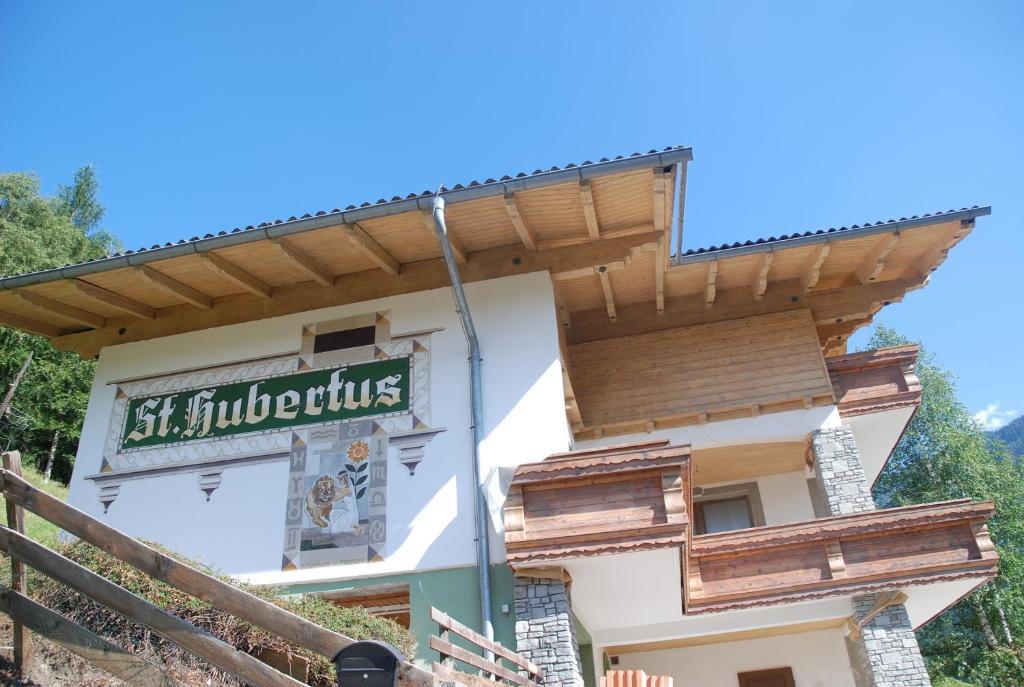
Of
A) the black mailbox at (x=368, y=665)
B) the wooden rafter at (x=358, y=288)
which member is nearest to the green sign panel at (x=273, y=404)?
the wooden rafter at (x=358, y=288)

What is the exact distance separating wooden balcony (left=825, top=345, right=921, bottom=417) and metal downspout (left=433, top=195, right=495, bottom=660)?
622cm

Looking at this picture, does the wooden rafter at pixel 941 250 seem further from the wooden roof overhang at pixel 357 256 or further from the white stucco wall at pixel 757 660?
the white stucco wall at pixel 757 660

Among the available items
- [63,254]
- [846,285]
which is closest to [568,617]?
[846,285]

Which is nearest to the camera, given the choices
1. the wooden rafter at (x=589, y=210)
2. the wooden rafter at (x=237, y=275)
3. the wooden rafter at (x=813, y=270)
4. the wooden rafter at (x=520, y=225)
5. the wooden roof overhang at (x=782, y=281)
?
the wooden rafter at (x=589, y=210)

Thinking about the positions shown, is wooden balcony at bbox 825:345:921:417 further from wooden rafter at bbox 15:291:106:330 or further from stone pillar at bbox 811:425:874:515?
wooden rafter at bbox 15:291:106:330

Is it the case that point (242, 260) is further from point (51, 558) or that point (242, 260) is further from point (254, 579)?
Result: point (51, 558)

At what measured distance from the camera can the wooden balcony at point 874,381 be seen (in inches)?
477

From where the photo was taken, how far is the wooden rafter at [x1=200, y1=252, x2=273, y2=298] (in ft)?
31.4

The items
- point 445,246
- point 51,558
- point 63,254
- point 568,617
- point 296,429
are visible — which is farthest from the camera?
point 63,254

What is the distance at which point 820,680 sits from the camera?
1255cm

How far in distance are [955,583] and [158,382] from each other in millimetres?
11235

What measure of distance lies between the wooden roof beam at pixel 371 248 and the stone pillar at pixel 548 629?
14.4ft

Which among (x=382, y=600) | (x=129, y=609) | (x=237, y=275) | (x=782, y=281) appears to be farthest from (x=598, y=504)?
(x=782, y=281)

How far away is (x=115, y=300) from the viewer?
10539mm
